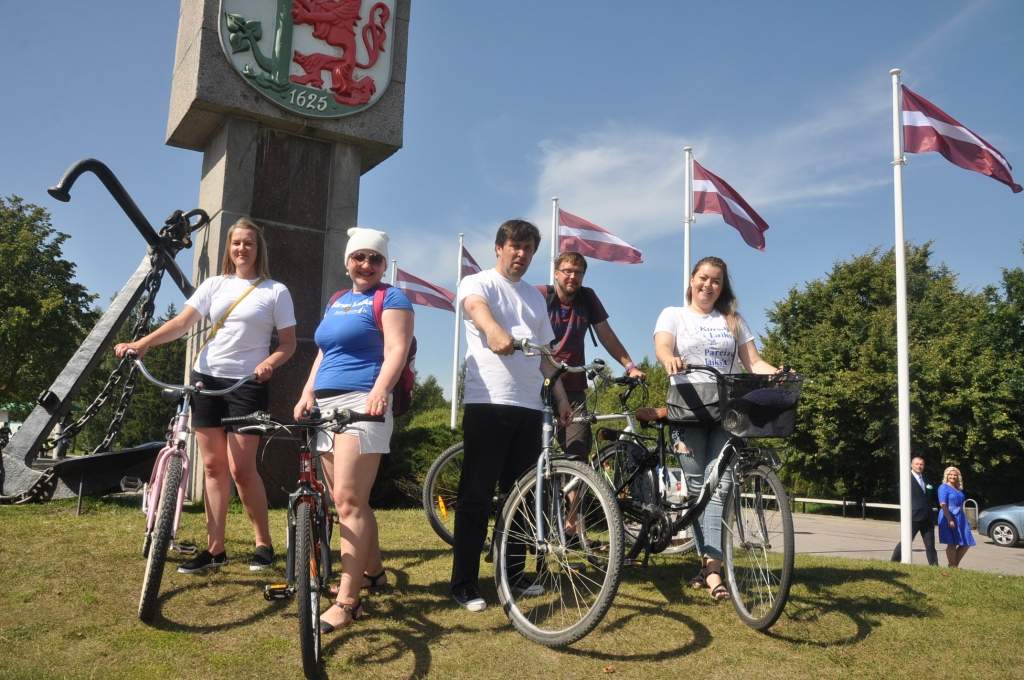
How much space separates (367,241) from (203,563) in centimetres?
211

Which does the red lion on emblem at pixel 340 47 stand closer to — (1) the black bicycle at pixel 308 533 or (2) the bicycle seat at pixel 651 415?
(2) the bicycle seat at pixel 651 415

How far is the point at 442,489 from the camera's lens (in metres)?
5.78

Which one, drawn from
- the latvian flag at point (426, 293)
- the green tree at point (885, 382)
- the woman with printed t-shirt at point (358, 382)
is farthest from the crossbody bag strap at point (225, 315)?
the green tree at point (885, 382)

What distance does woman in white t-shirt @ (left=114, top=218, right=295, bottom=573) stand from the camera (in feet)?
14.6

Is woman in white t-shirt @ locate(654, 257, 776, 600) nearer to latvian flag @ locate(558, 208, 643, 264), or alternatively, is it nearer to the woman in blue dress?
the woman in blue dress

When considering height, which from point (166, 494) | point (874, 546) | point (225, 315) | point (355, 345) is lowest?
point (874, 546)

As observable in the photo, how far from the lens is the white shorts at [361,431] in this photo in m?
3.62

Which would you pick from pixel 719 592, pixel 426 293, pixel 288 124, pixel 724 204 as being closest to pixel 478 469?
pixel 719 592

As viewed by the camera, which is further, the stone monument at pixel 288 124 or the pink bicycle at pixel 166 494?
the stone monument at pixel 288 124

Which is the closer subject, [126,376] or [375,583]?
[375,583]

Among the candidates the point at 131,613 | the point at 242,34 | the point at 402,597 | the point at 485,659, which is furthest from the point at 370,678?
the point at 242,34

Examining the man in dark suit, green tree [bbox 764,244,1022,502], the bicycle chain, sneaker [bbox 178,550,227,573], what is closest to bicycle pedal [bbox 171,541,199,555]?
sneaker [bbox 178,550,227,573]

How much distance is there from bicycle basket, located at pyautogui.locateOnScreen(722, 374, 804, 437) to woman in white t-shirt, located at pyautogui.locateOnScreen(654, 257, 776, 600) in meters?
0.36

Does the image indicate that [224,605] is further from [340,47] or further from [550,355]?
[340,47]
